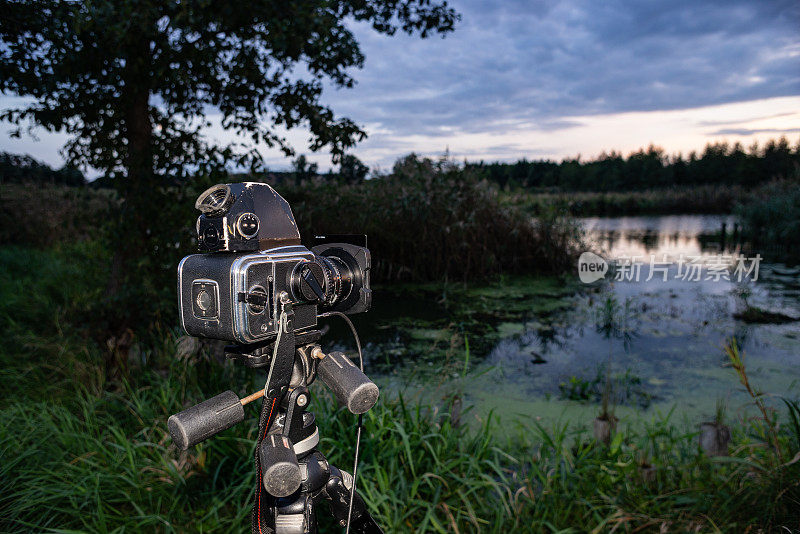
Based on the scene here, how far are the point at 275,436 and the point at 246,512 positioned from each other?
51.1 inches

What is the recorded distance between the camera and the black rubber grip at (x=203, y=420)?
105 centimetres

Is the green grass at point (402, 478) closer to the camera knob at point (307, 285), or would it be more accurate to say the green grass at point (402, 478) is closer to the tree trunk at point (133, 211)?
the tree trunk at point (133, 211)

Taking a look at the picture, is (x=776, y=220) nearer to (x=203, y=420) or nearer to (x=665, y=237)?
(x=665, y=237)

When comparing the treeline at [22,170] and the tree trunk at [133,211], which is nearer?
the tree trunk at [133,211]

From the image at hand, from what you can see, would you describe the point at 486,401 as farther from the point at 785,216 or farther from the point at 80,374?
the point at 785,216

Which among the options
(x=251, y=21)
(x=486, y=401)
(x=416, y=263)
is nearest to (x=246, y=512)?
(x=486, y=401)

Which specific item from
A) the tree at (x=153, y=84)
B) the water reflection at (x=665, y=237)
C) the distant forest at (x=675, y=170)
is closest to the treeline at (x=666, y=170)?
the distant forest at (x=675, y=170)

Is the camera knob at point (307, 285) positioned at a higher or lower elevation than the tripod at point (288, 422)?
higher

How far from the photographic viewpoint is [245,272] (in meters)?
1.04

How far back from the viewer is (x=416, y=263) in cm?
699

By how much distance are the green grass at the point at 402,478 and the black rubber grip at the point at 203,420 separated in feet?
3.93

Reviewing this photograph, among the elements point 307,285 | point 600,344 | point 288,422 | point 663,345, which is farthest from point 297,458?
point 663,345

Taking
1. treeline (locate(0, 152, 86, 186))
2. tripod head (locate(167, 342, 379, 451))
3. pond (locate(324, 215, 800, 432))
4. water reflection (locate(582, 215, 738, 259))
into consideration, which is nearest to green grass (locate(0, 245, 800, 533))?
pond (locate(324, 215, 800, 432))

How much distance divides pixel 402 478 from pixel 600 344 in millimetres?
3308
